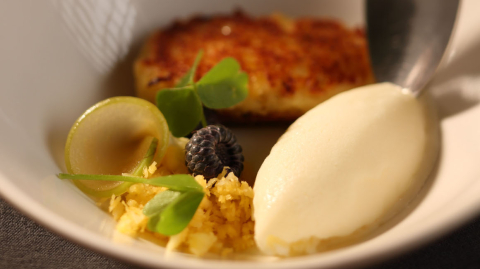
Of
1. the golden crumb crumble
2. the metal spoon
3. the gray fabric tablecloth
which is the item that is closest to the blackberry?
the golden crumb crumble

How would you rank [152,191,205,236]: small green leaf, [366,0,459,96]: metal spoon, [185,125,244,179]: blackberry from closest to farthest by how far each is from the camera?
[152,191,205,236]: small green leaf, [185,125,244,179]: blackberry, [366,0,459,96]: metal spoon

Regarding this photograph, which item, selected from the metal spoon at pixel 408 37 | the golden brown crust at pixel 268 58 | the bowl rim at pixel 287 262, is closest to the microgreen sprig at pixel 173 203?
the bowl rim at pixel 287 262

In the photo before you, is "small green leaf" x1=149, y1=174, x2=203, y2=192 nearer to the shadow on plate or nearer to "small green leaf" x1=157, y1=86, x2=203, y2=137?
"small green leaf" x1=157, y1=86, x2=203, y2=137

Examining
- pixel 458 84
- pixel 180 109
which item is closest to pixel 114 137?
pixel 180 109

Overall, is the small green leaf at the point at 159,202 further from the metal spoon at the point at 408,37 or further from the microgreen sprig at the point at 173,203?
the metal spoon at the point at 408,37

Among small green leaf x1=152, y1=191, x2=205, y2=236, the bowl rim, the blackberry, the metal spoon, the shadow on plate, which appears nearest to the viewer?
the bowl rim

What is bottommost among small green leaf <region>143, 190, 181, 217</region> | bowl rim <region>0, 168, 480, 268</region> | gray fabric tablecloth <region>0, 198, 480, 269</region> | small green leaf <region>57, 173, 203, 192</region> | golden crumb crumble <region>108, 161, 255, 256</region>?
gray fabric tablecloth <region>0, 198, 480, 269</region>

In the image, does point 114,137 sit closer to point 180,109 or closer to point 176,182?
point 180,109
